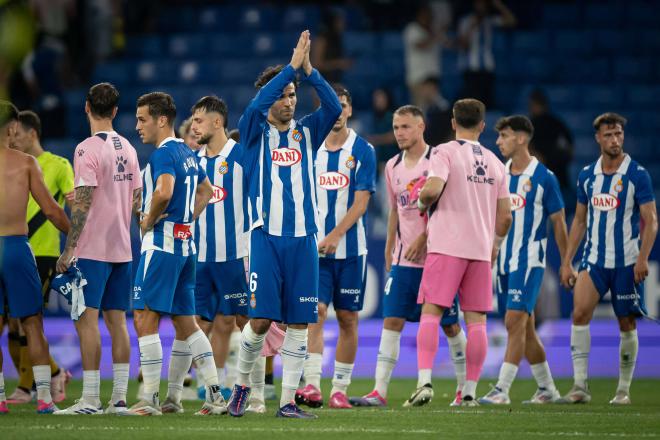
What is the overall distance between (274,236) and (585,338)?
360 centimetres

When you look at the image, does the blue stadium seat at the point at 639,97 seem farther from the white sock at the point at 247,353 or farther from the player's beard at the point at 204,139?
the white sock at the point at 247,353

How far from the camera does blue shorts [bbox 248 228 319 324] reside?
20.2 feet

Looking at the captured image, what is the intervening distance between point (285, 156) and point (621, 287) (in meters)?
3.61

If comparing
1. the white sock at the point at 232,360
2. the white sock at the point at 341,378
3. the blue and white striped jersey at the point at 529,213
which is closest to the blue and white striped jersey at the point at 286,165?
the white sock at the point at 341,378

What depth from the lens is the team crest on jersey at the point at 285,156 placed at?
6285 millimetres

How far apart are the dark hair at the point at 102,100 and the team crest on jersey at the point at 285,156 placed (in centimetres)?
114

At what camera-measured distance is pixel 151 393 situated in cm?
652

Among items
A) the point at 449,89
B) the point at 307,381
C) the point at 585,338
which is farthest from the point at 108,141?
the point at 449,89

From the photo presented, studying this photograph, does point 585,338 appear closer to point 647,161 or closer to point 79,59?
point 647,161

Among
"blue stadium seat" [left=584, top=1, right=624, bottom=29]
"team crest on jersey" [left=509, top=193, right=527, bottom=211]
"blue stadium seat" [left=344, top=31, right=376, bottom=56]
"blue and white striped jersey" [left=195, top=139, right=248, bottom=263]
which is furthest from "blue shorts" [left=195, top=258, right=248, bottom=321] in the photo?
"blue stadium seat" [left=584, top=1, right=624, bottom=29]

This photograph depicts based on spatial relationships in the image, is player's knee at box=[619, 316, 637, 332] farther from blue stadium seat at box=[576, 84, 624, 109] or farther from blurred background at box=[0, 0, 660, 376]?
blue stadium seat at box=[576, 84, 624, 109]

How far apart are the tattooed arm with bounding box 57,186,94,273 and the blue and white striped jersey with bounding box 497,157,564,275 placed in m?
3.56

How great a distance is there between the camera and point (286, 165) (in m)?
6.29

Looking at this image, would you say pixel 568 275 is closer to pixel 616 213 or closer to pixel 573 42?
pixel 616 213
